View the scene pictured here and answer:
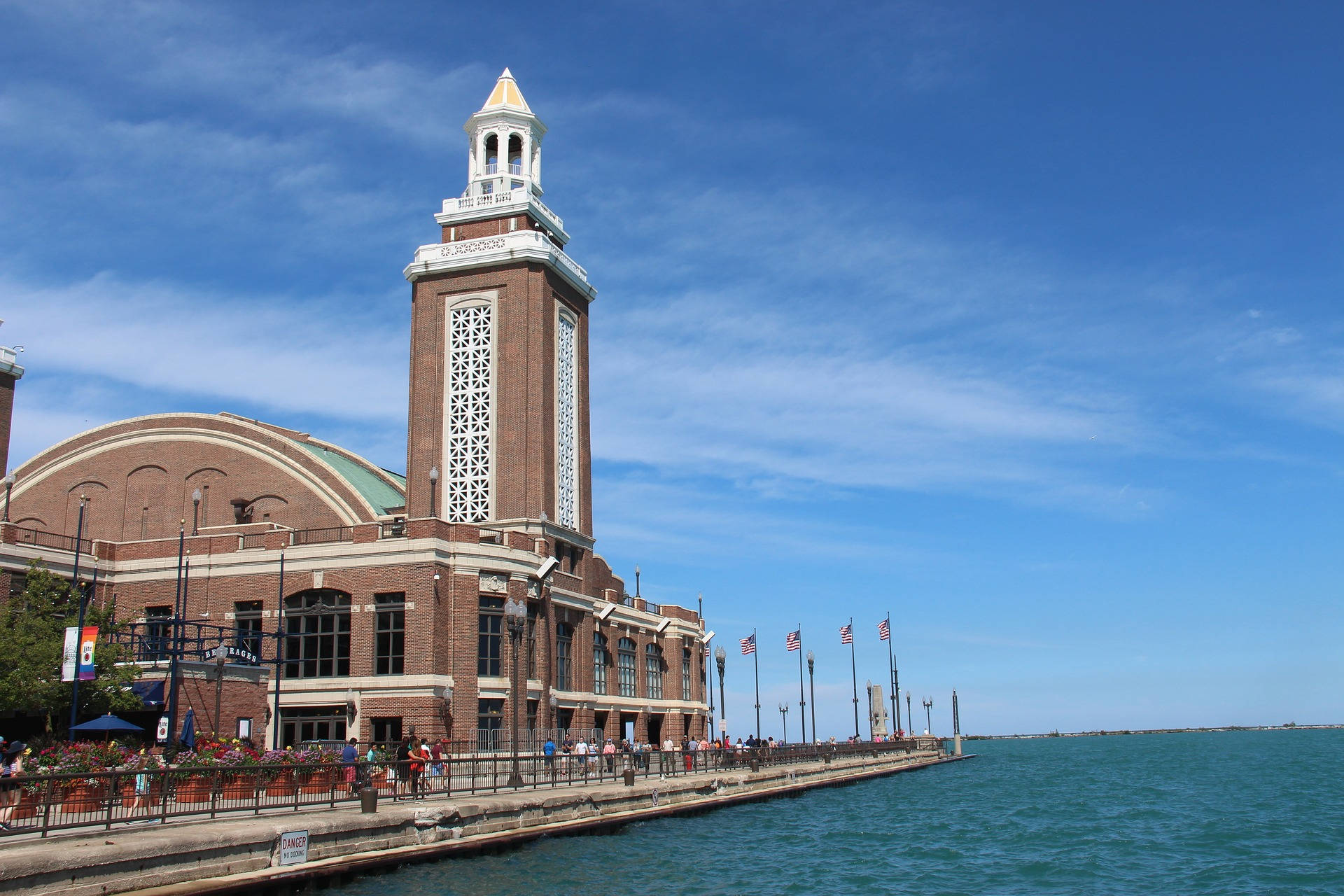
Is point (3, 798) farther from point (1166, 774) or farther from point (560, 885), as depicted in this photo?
point (1166, 774)

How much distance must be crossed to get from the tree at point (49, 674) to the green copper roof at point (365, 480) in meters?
19.4

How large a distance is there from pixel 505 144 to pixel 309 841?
50569 mm

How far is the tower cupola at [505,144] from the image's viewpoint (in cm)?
6744

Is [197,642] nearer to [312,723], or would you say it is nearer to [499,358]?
[312,723]

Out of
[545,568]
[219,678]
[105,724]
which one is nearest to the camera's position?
[105,724]

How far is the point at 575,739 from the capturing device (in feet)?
179

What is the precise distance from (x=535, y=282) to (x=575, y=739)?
79.3 ft

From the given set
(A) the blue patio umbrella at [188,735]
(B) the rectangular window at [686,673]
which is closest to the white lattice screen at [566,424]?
(B) the rectangular window at [686,673]

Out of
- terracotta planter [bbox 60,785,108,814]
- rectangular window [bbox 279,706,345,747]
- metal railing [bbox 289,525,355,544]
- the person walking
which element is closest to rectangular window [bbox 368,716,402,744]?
rectangular window [bbox 279,706,345,747]

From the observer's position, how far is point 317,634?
5016 cm

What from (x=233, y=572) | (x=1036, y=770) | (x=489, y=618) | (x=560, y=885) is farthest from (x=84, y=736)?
(x=1036, y=770)

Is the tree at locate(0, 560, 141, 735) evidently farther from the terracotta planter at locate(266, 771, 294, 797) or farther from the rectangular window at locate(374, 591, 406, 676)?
the terracotta planter at locate(266, 771, 294, 797)

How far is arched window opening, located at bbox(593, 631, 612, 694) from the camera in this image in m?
62.6

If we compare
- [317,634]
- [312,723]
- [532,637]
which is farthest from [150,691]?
[532,637]
